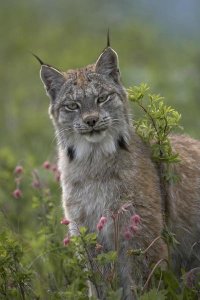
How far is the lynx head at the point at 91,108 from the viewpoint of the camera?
7.94m

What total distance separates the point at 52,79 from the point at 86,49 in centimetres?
1358

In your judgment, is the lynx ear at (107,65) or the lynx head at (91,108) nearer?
the lynx head at (91,108)

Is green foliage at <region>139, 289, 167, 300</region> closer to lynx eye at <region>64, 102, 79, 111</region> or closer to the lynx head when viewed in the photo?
the lynx head

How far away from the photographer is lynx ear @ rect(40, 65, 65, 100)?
27.6 ft

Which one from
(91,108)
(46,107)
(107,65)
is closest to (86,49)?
(46,107)

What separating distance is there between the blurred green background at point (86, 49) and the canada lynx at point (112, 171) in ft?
12.9

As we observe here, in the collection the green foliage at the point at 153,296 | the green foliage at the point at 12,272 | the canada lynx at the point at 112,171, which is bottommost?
the green foliage at the point at 153,296

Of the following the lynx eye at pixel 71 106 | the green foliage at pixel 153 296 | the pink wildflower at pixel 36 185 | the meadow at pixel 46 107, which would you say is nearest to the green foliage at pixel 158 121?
the lynx eye at pixel 71 106

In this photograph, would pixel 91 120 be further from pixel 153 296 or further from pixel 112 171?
pixel 153 296

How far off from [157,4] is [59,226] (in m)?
22.4

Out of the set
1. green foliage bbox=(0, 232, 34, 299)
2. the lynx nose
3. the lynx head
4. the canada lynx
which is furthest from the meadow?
the lynx nose

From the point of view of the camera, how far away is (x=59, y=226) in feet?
29.4

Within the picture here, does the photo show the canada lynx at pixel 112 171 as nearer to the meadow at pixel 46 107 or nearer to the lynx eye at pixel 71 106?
the lynx eye at pixel 71 106

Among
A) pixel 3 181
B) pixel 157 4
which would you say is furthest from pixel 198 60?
pixel 157 4
